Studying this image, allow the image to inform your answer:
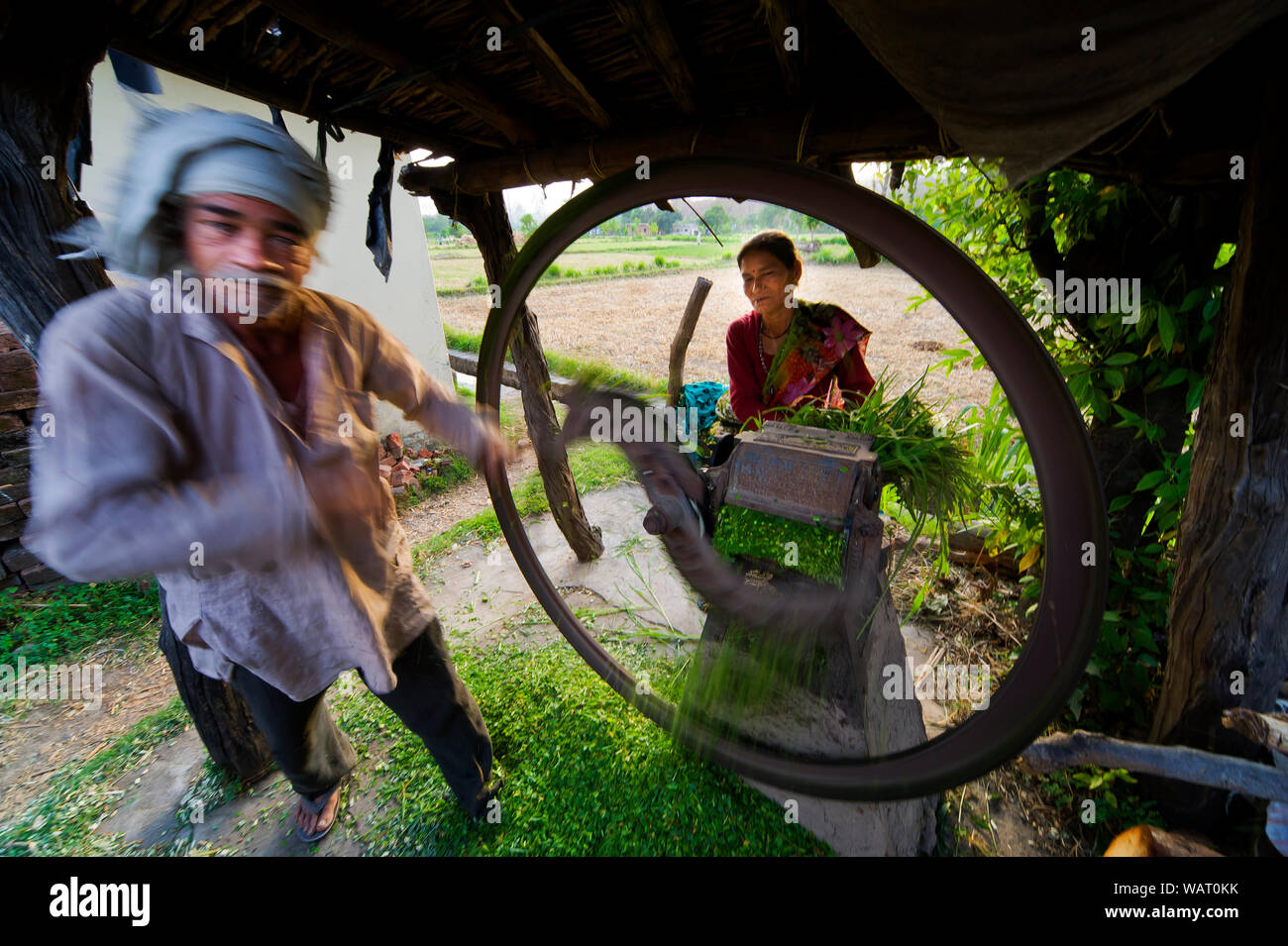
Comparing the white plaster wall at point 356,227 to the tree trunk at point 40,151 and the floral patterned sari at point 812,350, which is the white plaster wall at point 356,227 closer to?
the tree trunk at point 40,151

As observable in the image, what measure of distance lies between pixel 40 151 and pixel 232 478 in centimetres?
129

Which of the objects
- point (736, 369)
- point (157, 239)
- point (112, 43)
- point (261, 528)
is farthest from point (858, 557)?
point (112, 43)

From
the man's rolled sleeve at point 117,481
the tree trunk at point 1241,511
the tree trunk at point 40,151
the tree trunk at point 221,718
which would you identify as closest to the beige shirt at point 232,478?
the man's rolled sleeve at point 117,481

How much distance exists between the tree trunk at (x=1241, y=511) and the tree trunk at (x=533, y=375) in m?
2.57

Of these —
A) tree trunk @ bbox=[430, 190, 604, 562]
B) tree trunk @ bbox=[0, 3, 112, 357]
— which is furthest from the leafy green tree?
tree trunk @ bbox=[0, 3, 112, 357]

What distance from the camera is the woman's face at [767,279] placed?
2.31 meters

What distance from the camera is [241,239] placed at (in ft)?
3.87

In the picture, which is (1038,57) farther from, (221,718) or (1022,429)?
(221,718)

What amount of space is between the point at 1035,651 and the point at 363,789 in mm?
2693

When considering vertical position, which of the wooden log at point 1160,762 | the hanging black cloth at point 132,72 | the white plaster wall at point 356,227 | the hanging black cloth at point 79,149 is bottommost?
the wooden log at point 1160,762

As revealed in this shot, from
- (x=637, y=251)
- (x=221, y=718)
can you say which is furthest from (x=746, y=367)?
(x=221, y=718)

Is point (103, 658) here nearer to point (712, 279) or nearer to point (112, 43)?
point (112, 43)

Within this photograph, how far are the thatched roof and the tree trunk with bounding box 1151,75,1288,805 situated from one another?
26cm

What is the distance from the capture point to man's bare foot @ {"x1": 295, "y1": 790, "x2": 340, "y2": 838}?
211 cm
